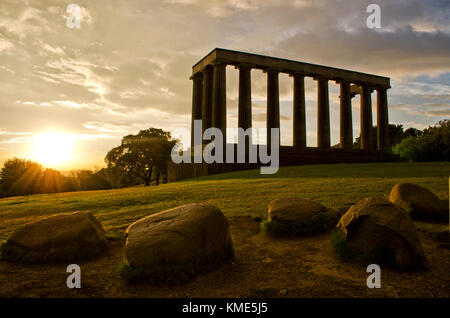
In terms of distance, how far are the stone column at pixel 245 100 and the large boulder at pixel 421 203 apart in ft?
106

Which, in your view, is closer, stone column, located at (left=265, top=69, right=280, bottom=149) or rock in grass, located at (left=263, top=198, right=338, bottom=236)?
rock in grass, located at (left=263, top=198, right=338, bottom=236)

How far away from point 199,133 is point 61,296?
4195 centimetres

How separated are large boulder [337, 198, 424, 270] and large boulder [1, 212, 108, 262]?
620 cm

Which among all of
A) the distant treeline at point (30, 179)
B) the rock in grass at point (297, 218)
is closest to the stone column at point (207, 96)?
the distant treeline at point (30, 179)

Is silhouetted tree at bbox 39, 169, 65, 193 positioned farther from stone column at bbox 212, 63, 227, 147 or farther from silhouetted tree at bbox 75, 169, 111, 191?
stone column at bbox 212, 63, 227, 147

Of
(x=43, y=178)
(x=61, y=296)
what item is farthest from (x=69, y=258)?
(x=43, y=178)

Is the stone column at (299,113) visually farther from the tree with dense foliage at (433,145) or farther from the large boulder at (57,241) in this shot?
the large boulder at (57,241)

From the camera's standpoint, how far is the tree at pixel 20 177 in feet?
169

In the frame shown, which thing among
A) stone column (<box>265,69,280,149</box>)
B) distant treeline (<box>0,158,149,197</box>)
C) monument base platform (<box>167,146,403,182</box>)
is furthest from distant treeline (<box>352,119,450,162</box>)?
distant treeline (<box>0,158,149,197</box>)

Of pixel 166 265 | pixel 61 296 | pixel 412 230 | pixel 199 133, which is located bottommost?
pixel 61 296

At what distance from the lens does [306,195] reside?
13.7m

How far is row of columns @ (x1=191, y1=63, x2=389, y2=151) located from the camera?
4047cm

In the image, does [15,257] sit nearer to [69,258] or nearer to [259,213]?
[69,258]

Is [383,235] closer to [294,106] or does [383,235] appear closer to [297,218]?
[297,218]
